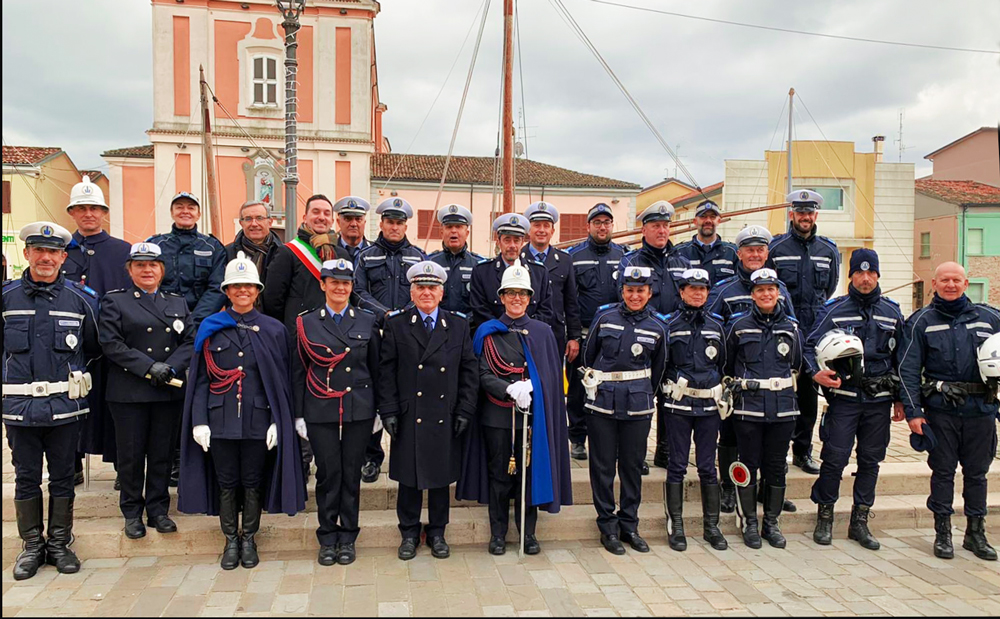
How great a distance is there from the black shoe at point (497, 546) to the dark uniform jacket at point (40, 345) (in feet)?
10.8

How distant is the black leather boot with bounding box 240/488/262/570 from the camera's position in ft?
17.1

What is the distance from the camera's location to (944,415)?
5.73 meters

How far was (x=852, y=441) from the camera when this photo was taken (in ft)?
19.3

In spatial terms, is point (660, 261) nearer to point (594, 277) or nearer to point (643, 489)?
point (594, 277)

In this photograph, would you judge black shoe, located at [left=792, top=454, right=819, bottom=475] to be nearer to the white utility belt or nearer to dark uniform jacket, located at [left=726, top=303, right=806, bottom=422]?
dark uniform jacket, located at [left=726, top=303, right=806, bottom=422]

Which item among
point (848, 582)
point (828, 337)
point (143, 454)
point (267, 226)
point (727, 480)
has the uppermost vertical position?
point (267, 226)

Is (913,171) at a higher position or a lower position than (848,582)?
higher

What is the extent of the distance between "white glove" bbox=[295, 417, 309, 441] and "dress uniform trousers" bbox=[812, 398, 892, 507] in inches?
174

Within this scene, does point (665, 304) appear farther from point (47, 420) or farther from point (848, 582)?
point (47, 420)

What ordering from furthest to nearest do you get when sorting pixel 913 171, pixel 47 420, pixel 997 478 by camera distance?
pixel 913 171 → pixel 997 478 → pixel 47 420

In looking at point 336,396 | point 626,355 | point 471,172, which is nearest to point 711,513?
point 626,355

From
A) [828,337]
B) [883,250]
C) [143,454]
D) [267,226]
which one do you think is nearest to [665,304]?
[828,337]

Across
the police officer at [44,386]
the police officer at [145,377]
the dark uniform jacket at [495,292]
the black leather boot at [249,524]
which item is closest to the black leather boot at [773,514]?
the dark uniform jacket at [495,292]

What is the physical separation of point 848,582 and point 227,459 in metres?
4.79
